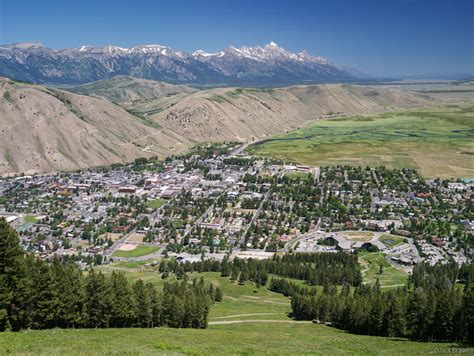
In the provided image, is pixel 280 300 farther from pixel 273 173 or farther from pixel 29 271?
pixel 273 173

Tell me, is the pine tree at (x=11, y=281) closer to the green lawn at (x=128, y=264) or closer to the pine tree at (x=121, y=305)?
the pine tree at (x=121, y=305)

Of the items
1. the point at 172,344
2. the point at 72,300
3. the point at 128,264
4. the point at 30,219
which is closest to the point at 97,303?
the point at 72,300

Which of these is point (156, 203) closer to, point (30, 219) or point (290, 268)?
point (30, 219)

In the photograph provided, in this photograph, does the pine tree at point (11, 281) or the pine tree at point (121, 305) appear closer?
the pine tree at point (11, 281)

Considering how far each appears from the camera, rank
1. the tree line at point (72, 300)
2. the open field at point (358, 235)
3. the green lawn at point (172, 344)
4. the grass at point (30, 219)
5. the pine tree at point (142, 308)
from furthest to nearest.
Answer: the grass at point (30, 219), the open field at point (358, 235), the pine tree at point (142, 308), the tree line at point (72, 300), the green lawn at point (172, 344)

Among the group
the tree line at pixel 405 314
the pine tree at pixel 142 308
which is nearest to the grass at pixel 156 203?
the tree line at pixel 405 314

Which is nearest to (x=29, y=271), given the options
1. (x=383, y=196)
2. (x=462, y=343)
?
(x=462, y=343)
